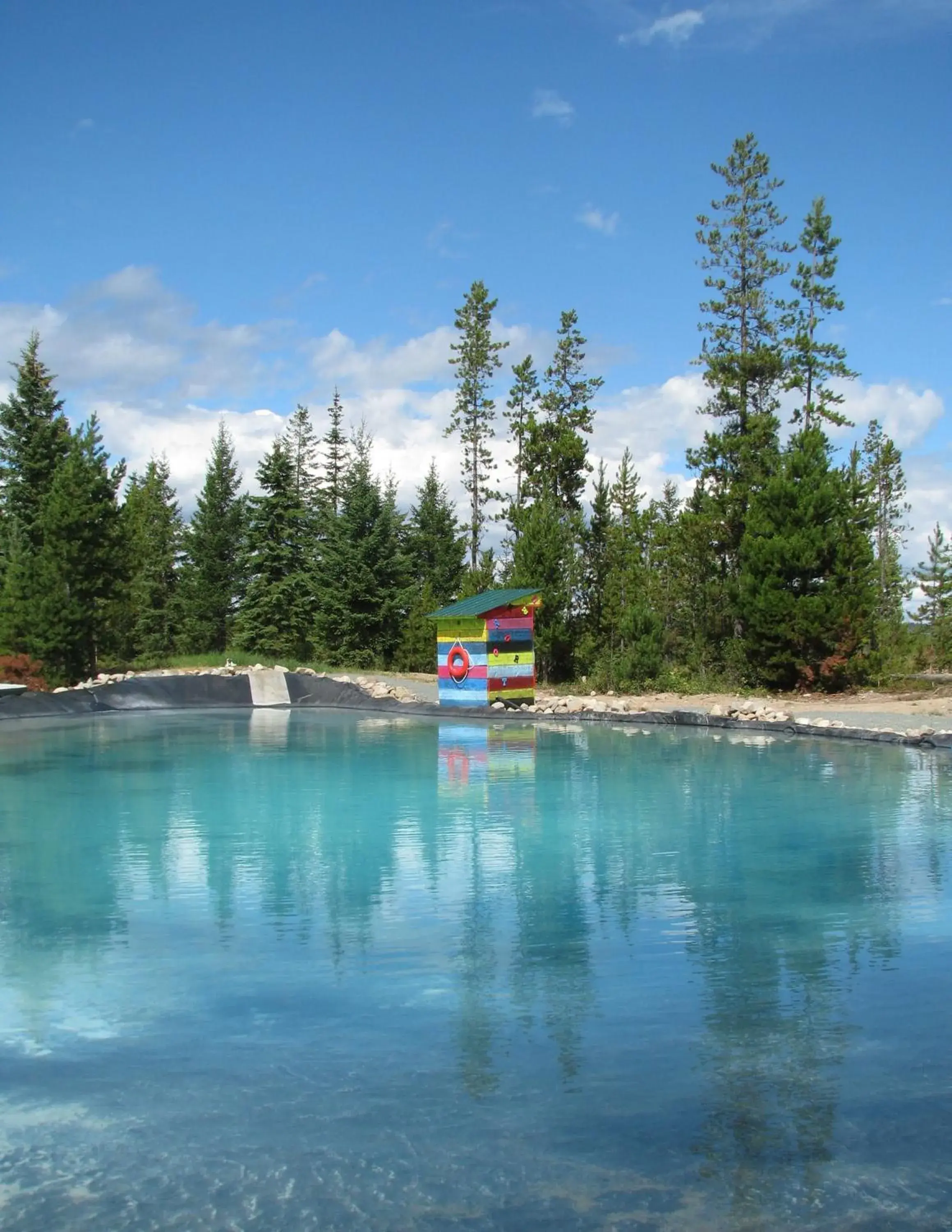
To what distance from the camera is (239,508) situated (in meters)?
35.9

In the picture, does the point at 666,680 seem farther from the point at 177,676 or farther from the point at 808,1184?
the point at 808,1184

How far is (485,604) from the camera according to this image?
15961 millimetres

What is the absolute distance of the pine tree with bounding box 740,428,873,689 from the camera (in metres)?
15.6

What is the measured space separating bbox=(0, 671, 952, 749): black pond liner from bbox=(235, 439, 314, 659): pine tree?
10.2m

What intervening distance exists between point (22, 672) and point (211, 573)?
16688 mm

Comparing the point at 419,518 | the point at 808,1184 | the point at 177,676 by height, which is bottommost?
the point at 808,1184

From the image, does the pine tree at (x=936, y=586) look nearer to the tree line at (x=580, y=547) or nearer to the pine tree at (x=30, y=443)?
the tree line at (x=580, y=547)

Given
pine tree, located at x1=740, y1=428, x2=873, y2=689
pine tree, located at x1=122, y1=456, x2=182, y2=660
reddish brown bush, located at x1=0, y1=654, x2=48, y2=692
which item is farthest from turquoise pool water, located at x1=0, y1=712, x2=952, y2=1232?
pine tree, located at x1=122, y1=456, x2=182, y2=660

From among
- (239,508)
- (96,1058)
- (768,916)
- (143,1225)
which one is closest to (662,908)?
(768,916)

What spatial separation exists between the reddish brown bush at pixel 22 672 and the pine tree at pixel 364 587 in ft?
25.7

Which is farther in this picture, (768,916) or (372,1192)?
(768,916)

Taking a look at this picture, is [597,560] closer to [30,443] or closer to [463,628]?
[463,628]

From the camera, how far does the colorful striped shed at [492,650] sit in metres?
15.7

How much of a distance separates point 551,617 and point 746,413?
5.12 meters
